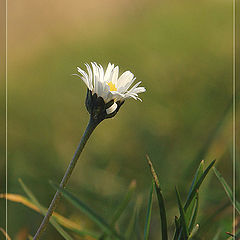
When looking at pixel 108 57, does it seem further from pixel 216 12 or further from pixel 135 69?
pixel 216 12

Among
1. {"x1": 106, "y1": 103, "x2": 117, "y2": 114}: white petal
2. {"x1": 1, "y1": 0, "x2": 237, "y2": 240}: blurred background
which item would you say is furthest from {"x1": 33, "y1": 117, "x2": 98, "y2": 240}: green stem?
{"x1": 1, "y1": 0, "x2": 237, "y2": 240}: blurred background

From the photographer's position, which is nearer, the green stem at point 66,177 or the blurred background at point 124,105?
the green stem at point 66,177

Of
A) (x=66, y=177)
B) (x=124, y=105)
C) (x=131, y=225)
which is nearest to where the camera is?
(x=66, y=177)

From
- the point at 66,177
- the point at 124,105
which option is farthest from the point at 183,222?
the point at 124,105

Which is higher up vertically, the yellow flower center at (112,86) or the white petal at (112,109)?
the yellow flower center at (112,86)

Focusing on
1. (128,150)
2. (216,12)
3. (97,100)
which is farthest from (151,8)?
(97,100)

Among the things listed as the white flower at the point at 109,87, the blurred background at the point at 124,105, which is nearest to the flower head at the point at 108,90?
the white flower at the point at 109,87

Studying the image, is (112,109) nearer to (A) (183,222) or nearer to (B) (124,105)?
(A) (183,222)

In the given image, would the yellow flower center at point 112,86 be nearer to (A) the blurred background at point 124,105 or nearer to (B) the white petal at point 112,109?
(B) the white petal at point 112,109
